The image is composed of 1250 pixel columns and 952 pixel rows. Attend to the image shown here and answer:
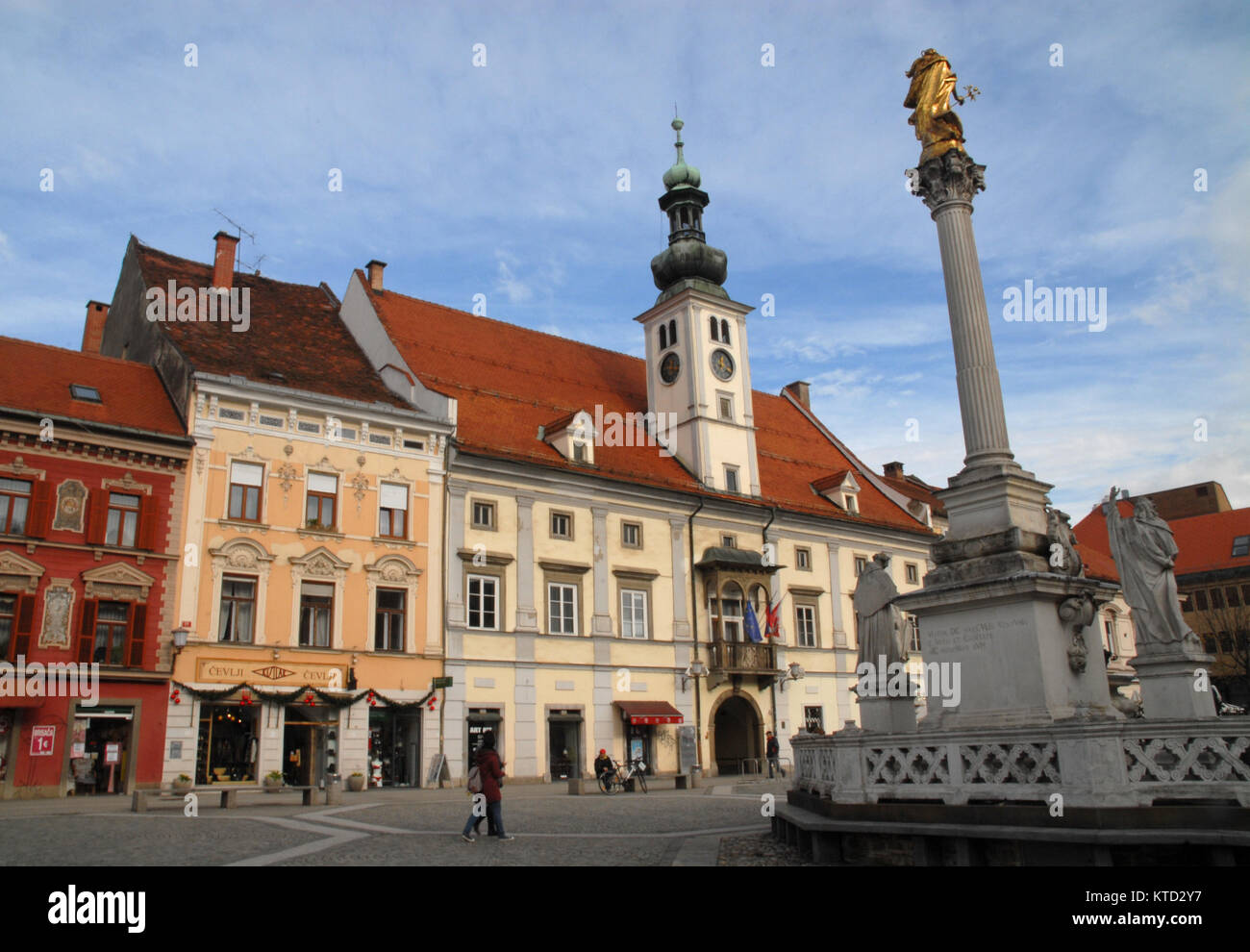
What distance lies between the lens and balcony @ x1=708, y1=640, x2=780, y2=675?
3425 cm

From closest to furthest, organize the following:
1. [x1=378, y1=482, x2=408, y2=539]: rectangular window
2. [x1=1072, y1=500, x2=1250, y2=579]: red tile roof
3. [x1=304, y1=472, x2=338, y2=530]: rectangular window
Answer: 1. [x1=304, y1=472, x2=338, y2=530]: rectangular window
2. [x1=378, y1=482, x2=408, y2=539]: rectangular window
3. [x1=1072, y1=500, x2=1250, y2=579]: red tile roof

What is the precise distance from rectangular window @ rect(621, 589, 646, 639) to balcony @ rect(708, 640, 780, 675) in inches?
110

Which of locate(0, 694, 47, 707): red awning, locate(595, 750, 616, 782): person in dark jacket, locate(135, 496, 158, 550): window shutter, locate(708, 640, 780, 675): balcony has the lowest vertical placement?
locate(595, 750, 616, 782): person in dark jacket

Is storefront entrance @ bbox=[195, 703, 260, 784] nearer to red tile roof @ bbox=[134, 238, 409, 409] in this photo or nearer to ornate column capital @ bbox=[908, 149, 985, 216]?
red tile roof @ bbox=[134, 238, 409, 409]

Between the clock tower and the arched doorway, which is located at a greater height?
the clock tower

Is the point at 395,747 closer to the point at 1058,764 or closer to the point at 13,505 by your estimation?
the point at 13,505

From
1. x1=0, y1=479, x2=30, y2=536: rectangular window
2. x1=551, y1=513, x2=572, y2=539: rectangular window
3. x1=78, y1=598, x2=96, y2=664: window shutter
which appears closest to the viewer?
x1=0, y1=479, x2=30, y2=536: rectangular window

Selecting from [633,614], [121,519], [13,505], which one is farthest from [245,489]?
[633,614]

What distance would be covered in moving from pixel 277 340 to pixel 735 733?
71.8 feet

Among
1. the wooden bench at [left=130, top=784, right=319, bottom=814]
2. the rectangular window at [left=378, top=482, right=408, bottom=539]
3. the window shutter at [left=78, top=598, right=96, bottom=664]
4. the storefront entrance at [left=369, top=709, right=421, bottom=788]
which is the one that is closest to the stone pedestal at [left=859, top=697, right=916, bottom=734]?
the wooden bench at [left=130, top=784, right=319, bottom=814]

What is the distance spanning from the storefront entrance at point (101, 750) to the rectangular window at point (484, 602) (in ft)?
31.2

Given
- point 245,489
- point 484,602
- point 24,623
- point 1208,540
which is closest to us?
point 24,623

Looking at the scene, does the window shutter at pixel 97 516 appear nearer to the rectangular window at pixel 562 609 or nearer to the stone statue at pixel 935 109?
the rectangular window at pixel 562 609

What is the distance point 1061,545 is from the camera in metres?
12.0
